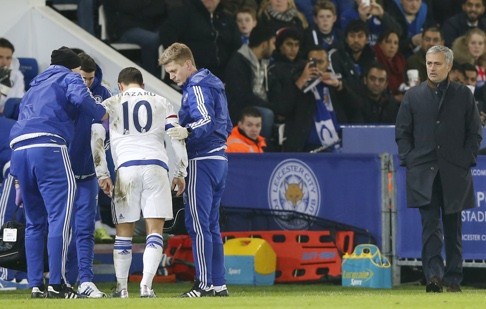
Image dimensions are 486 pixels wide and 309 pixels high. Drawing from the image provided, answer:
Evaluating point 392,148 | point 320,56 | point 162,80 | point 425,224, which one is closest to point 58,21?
point 162,80

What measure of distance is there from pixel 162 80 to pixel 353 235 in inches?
215

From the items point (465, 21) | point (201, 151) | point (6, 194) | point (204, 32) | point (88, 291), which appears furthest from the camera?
point (465, 21)

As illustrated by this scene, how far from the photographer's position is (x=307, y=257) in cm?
1838

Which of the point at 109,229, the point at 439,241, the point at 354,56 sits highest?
the point at 354,56

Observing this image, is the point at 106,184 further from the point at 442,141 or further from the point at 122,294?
the point at 442,141

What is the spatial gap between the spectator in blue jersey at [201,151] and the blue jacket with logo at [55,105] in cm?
86

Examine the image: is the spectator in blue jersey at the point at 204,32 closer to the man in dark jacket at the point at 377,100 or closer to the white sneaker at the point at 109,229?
the man in dark jacket at the point at 377,100

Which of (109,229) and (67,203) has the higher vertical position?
(67,203)

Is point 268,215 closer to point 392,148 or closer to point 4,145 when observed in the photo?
point 392,148

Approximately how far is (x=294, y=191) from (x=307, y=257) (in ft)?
2.68

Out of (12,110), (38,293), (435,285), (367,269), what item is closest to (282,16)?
(12,110)

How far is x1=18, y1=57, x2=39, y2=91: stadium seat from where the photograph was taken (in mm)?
20833

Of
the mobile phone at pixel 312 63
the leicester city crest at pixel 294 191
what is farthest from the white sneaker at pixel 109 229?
the mobile phone at pixel 312 63

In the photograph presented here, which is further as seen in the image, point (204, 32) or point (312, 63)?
point (204, 32)
